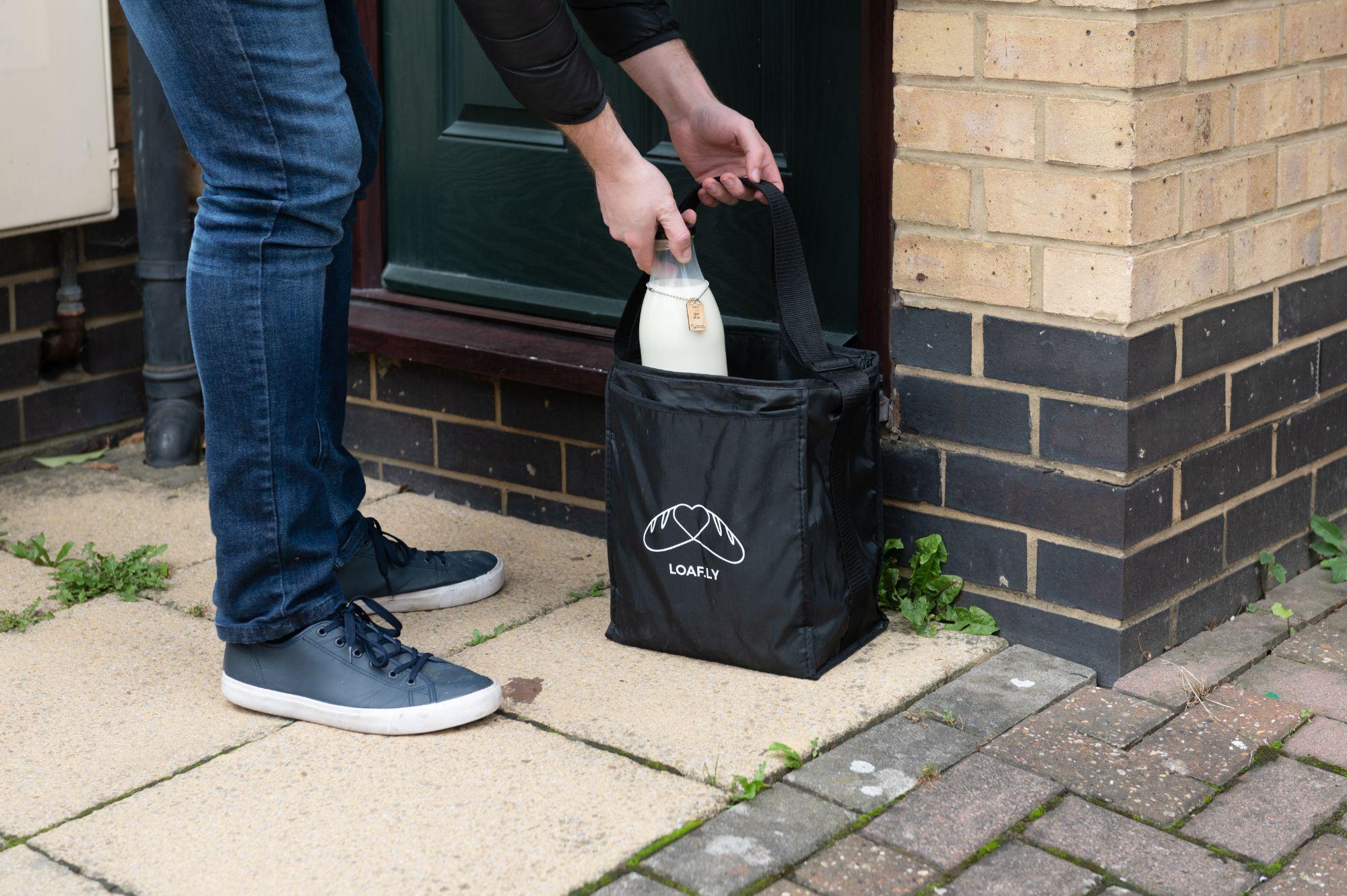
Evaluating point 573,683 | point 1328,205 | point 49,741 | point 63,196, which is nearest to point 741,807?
point 573,683

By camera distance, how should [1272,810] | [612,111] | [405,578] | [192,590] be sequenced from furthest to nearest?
[192,590] < [405,578] < [612,111] < [1272,810]

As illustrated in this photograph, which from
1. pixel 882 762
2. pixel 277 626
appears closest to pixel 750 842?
pixel 882 762

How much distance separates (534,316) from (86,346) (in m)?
1.19

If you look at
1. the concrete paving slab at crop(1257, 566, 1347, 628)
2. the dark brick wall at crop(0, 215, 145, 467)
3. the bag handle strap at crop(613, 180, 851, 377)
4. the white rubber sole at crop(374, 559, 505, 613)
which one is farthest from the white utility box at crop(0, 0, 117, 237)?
the concrete paving slab at crop(1257, 566, 1347, 628)

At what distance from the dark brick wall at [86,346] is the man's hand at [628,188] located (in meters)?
1.82

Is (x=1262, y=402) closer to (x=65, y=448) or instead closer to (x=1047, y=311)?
(x=1047, y=311)

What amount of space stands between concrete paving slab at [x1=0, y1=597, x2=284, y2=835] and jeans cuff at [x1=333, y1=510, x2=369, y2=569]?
0.84 ft

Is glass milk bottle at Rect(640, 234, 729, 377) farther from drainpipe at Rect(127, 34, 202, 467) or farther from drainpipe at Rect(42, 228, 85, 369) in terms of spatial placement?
drainpipe at Rect(42, 228, 85, 369)

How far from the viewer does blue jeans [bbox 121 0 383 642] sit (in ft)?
7.04

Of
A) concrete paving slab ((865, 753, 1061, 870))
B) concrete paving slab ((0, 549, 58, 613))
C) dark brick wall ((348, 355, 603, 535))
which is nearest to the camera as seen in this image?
concrete paving slab ((865, 753, 1061, 870))

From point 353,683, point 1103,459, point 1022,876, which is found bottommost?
point 1022,876

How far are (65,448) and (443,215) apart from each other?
112 centimetres

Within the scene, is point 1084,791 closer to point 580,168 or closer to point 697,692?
point 697,692

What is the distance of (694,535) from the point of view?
2490mm
